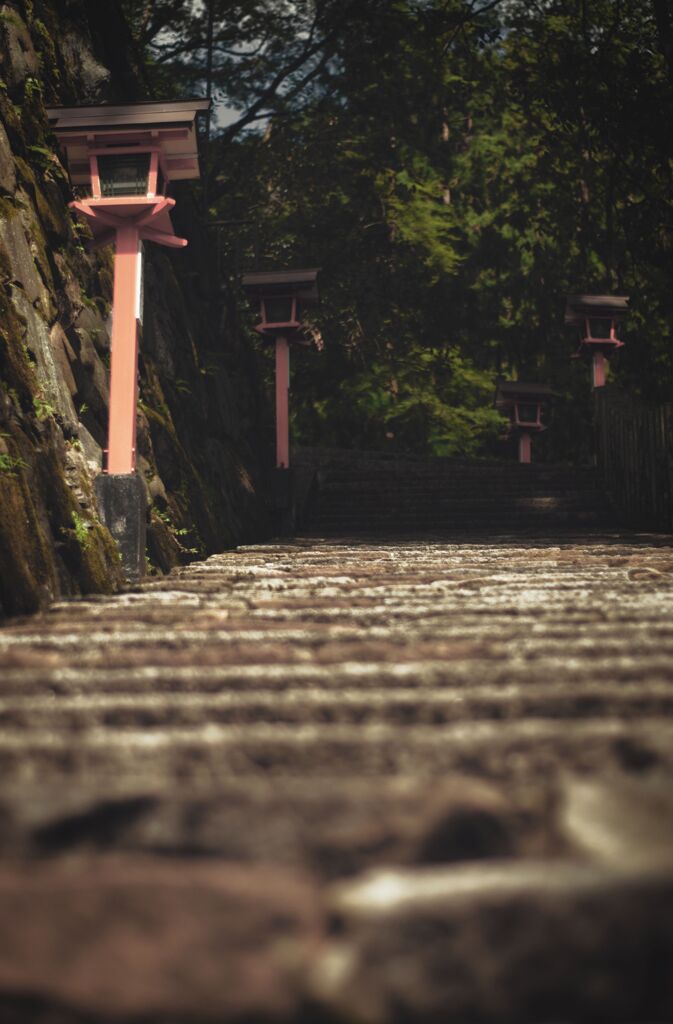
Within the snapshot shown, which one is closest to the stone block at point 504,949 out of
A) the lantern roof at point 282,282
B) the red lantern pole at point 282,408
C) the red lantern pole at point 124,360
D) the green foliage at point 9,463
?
the green foliage at point 9,463

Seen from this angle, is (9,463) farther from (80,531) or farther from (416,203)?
(416,203)

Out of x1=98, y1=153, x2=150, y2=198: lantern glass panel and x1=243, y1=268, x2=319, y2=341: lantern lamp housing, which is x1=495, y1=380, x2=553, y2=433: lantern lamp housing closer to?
x1=243, y1=268, x2=319, y2=341: lantern lamp housing

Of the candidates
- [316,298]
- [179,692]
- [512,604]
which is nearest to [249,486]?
[316,298]

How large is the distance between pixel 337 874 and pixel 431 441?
72.8ft

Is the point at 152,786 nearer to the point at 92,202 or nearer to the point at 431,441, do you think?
the point at 92,202

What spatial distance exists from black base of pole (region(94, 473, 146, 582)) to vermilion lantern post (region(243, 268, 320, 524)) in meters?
5.92

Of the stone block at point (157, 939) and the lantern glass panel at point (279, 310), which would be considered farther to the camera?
the lantern glass panel at point (279, 310)

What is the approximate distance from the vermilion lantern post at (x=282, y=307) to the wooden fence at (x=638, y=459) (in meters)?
4.16

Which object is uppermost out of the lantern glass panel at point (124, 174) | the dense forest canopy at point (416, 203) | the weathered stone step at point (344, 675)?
the dense forest canopy at point (416, 203)

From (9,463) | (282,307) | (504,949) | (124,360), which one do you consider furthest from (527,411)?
(504,949)

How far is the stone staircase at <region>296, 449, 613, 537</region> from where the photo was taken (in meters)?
11.5

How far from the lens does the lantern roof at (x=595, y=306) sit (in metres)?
15.8

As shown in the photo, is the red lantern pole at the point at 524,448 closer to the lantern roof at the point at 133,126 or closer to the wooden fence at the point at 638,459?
the wooden fence at the point at 638,459

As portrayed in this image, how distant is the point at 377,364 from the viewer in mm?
20375
